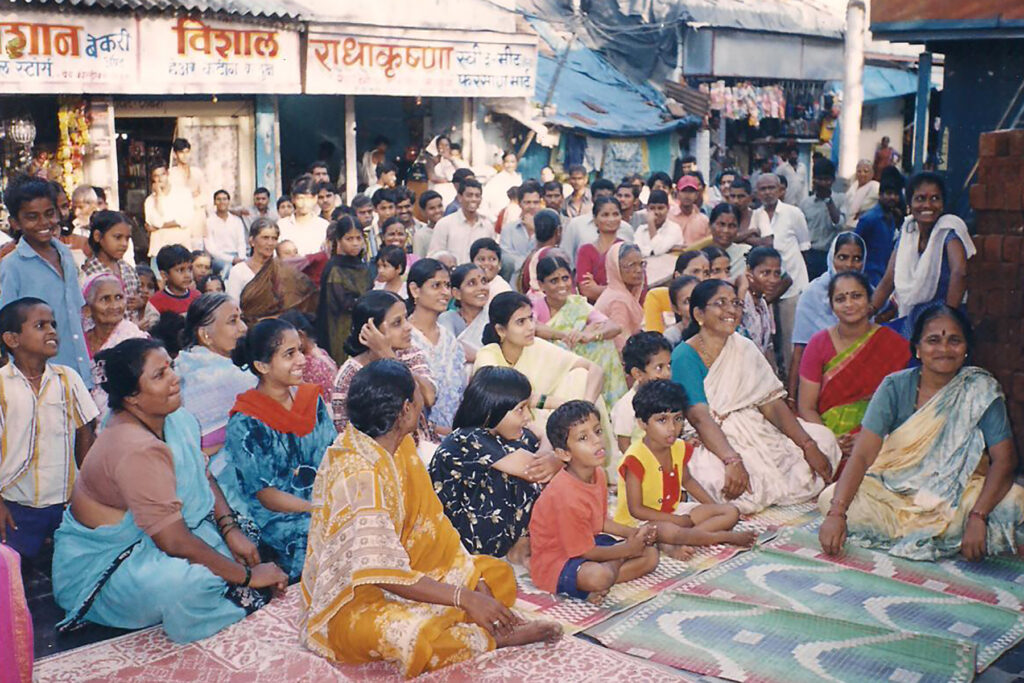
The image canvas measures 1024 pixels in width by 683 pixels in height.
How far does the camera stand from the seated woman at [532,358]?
5996mm

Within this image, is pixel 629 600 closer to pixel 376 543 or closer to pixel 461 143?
pixel 376 543

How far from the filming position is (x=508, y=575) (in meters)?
4.55

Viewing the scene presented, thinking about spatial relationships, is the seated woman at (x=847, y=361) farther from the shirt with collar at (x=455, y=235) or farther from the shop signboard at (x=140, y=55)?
the shop signboard at (x=140, y=55)

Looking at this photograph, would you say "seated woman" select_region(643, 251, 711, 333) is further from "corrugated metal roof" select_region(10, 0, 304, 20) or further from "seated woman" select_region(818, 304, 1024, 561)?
"corrugated metal roof" select_region(10, 0, 304, 20)

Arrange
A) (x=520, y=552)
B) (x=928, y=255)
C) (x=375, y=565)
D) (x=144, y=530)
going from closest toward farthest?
(x=375, y=565) → (x=144, y=530) → (x=520, y=552) → (x=928, y=255)

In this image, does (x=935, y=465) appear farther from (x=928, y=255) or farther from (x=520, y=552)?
(x=520, y=552)

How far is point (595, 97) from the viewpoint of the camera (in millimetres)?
18281

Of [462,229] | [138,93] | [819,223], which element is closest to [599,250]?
[462,229]

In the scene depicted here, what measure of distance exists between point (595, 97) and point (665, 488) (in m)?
13.7

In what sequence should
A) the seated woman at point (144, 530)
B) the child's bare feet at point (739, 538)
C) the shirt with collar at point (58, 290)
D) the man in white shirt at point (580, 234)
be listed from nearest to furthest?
1. the seated woman at point (144, 530)
2. the child's bare feet at point (739, 538)
3. the shirt with collar at point (58, 290)
4. the man in white shirt at point (580, 234)

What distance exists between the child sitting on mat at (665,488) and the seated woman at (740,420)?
1.52 ft

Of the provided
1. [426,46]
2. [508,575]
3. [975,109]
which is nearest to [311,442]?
[508,575]

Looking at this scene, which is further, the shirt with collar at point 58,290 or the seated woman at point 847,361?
the seated woman at point 847,361

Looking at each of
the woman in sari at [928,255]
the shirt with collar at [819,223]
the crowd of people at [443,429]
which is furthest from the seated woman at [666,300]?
the shirt with collar at [819,223]
